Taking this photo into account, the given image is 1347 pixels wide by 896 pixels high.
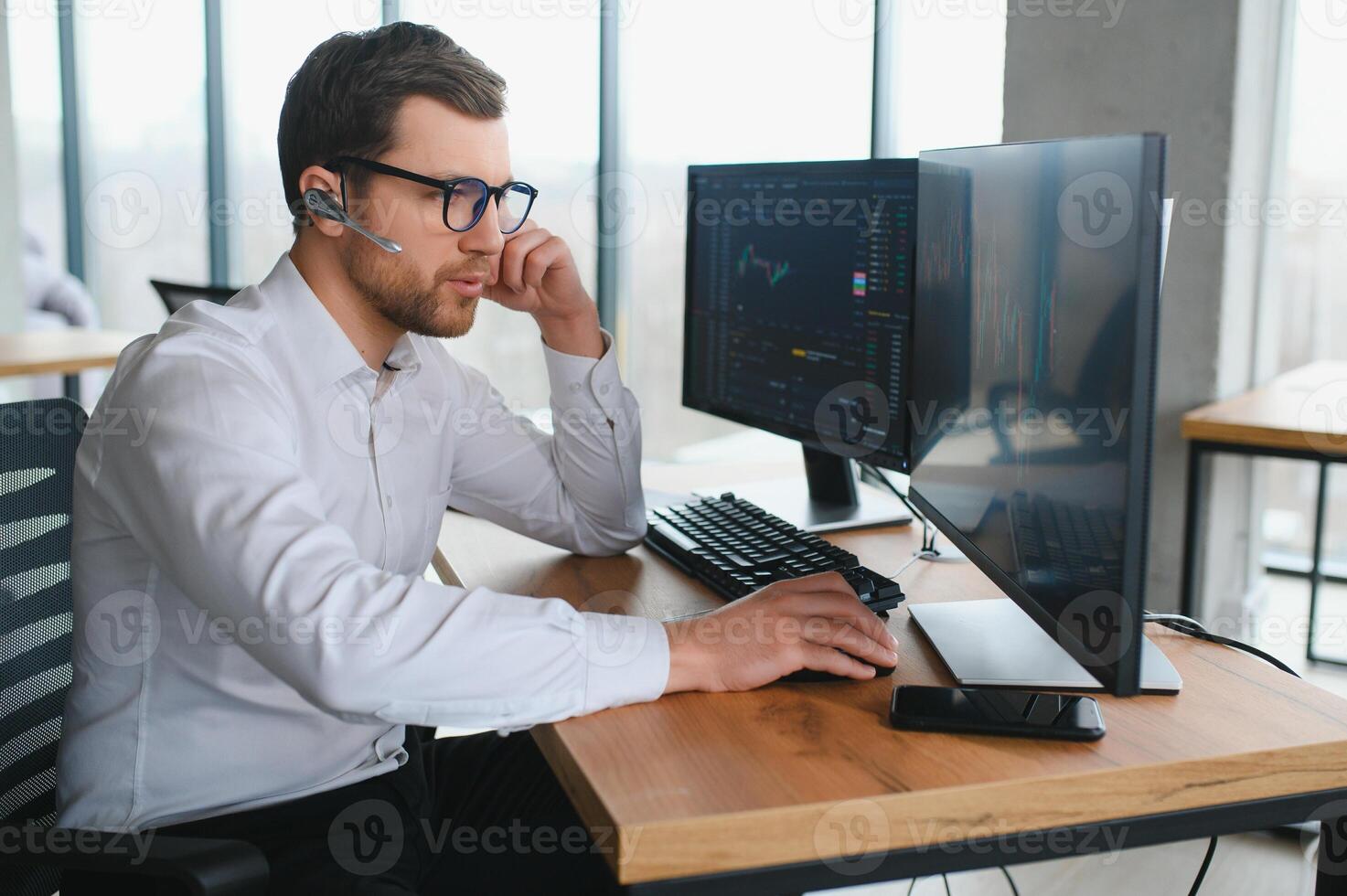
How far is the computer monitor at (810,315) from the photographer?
1.50 metres

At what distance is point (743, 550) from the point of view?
4.70 ft

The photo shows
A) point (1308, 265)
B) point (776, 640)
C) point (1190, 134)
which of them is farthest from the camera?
point (1308, 265)

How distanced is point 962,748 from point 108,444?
0.84m

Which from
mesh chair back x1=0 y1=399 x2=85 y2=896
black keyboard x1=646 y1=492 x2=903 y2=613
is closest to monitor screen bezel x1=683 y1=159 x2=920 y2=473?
black keyboard x1=646 y1=492 x2=903 y2=613

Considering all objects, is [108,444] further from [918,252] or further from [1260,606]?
[1260,606]

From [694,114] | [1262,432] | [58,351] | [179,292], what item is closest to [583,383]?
[1262,432]

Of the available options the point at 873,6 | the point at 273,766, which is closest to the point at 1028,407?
the point at 273,766

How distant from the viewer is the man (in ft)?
3.18

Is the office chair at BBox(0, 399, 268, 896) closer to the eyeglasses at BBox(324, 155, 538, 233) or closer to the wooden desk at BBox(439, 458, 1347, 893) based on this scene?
the eyeglasses at BBox(324, 155, 538, 233)

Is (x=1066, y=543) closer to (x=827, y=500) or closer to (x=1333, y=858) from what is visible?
(x=1333, y=858)

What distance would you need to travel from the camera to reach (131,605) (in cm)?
117

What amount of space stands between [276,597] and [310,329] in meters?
0.42

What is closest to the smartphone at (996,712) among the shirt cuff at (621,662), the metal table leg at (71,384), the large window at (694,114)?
the shirt cuff at (621,662)

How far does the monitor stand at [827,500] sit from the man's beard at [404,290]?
59 cm
